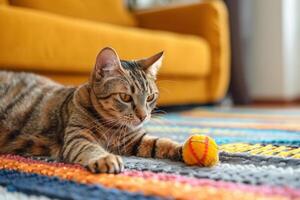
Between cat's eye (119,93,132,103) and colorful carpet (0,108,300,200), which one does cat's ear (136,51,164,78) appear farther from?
colorful carpet (0,108,300,200)

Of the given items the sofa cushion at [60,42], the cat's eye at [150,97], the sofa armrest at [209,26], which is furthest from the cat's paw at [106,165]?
the sofa armrest at [209,26]

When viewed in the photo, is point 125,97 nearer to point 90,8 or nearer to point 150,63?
point 150,63

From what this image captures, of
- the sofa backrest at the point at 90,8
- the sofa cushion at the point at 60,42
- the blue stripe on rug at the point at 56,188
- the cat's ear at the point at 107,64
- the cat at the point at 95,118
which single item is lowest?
the blue stripe on rug at the point at 56,188

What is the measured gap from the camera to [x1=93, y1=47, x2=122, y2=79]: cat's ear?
42.6 inches

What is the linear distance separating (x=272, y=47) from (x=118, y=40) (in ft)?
7.06

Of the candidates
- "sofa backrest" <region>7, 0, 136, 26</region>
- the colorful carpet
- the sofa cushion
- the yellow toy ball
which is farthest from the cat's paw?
"sofa backrest" <region>7, 0, 136, 26</region>

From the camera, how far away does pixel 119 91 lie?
1086 millimetres

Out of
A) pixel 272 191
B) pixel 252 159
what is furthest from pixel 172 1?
pixel 272 191

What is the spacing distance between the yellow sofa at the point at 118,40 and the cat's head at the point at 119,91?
1.92 feet

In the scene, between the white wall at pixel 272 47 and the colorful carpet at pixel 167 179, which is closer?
the colorful carpet at pixel 167 179

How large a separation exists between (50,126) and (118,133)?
20 centimetres

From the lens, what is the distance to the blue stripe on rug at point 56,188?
2.40ft

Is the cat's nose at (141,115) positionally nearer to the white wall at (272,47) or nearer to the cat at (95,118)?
the cat at (95,118)

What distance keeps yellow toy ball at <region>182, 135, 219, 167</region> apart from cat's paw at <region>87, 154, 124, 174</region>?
173 millimetres
